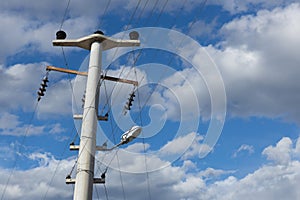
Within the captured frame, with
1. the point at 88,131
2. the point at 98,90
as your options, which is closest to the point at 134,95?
the point at 98,90

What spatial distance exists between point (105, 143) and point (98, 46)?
4103 mm

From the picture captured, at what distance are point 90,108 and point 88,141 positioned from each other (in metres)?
1.29

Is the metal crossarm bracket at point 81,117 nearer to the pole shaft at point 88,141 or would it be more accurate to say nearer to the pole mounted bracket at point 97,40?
the pole shaft at point 88,141

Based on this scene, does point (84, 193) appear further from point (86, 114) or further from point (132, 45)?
point (132, 45)

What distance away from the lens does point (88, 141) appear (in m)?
15.4

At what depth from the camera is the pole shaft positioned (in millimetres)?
14906

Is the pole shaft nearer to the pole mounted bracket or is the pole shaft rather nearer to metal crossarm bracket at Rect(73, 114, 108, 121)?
metal crossarm bracket at Rect(73, 114, 108, 121)

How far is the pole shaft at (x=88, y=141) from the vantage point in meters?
14.9

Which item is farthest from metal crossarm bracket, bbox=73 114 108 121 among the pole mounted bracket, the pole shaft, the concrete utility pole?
the pole mounted bracket

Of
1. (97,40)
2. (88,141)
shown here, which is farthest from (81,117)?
(97,40)

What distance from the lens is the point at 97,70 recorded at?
16703 mm

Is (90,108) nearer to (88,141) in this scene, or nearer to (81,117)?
(81,117)

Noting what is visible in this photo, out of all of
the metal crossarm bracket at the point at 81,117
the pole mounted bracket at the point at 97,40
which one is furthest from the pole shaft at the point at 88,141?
the pole mounted bracket at the point at 97,40

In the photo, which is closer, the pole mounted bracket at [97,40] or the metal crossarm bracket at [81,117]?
the metal crossarm bracket at [81,117]
